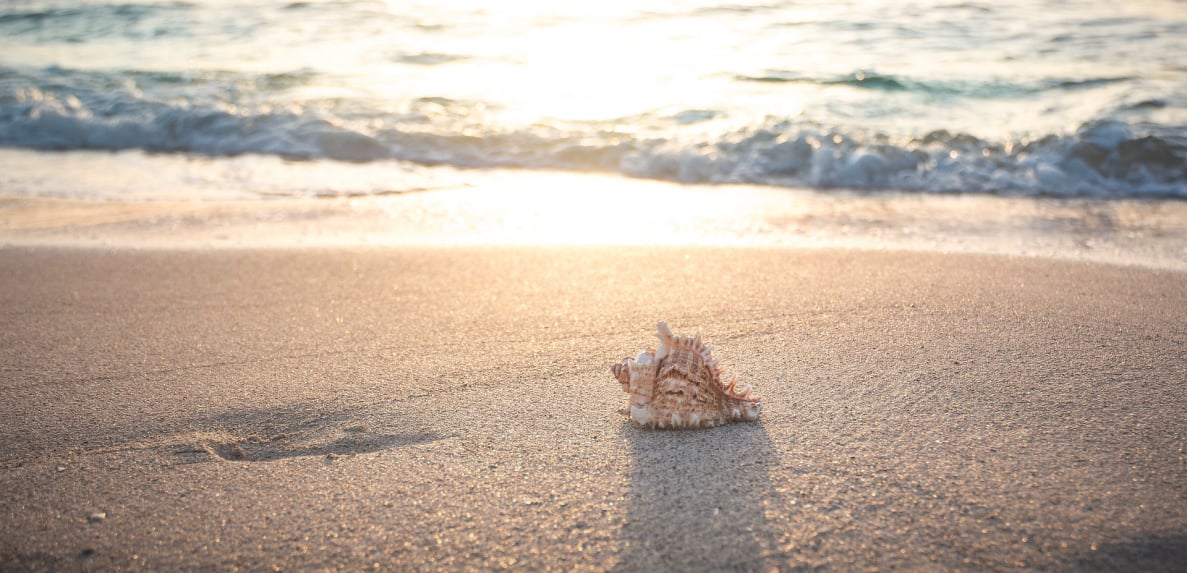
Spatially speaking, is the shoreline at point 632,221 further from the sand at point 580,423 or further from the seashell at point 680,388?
the seashell at point 680,388

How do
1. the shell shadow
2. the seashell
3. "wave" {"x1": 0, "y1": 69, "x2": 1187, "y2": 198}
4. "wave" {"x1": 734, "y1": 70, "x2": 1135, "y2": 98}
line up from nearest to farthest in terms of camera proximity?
the shell shadow → the seashell → "wave" {"x1": 0, "y1": 69, "x2": 1187, "y2": 198} → "wave" {"x1": 734, "y1": 70, "x2": 1135, "y2": 98}

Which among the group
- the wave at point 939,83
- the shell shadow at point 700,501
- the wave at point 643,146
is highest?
the wave at point 939,83

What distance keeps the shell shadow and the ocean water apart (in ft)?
14.0

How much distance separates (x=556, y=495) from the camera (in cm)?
205

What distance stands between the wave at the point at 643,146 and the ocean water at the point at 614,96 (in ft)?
0.08

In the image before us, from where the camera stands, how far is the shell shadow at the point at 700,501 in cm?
180

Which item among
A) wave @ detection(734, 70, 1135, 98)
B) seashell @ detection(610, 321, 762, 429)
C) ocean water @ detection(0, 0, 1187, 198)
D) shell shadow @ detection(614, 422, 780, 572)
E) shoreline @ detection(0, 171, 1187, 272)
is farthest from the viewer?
wave @ detection(734, 70, 1135, 98)

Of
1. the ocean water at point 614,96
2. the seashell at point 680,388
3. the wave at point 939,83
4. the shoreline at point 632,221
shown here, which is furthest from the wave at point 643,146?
the seashell at point 680,388

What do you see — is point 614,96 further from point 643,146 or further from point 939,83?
point 939,83

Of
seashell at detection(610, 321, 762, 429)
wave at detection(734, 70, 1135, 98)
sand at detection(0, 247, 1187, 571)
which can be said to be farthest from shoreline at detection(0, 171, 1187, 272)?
wave at detection(734, 70, 1135, 98)

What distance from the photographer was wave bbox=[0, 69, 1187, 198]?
20.4 feet

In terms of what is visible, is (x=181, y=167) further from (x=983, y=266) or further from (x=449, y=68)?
(x=983, y=266)

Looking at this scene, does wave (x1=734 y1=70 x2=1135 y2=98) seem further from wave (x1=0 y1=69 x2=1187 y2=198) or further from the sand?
the sand

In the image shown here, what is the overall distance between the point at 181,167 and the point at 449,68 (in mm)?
3939
